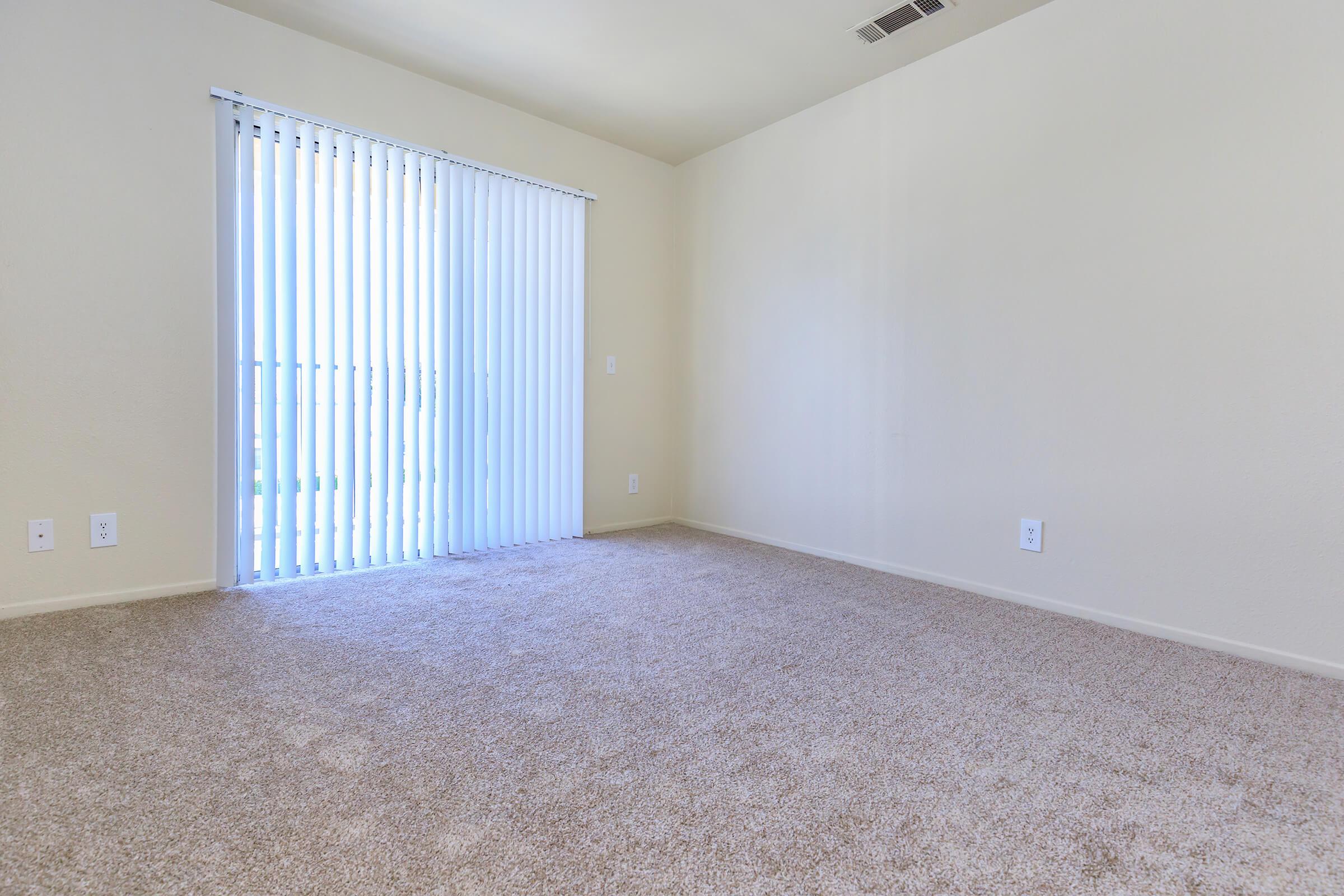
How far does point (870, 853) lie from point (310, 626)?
6.07ft

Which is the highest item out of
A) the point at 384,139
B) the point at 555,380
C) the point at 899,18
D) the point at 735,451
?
the point at 899,18

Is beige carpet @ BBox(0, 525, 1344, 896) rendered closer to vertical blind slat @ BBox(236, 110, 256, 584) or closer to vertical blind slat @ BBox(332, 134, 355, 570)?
vertical blind slat @ BBox(236, 110, 256, 584)

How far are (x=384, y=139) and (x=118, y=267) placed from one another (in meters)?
1.15

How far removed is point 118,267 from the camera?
2252 mm

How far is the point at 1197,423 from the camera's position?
2045mm

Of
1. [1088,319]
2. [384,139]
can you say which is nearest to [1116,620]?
[1088,319]

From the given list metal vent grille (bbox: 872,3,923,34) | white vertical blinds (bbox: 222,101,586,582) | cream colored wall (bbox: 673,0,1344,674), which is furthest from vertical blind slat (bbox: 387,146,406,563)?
metal vent grille (bbox: 872,3,923,34)

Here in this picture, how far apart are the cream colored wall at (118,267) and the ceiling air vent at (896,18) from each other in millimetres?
2136

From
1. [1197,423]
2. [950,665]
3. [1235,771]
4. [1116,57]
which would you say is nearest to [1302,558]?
[1197,423]

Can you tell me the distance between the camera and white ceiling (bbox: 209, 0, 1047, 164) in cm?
241

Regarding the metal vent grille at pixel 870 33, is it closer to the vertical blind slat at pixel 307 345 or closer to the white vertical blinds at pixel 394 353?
the white vertical blinds at pixel 394 353

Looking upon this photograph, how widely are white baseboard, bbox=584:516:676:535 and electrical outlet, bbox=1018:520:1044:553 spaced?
213 cm

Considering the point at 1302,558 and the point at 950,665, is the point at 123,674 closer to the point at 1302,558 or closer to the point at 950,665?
the point at 950,665

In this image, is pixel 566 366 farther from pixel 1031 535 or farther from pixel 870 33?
pixel 1031 535
